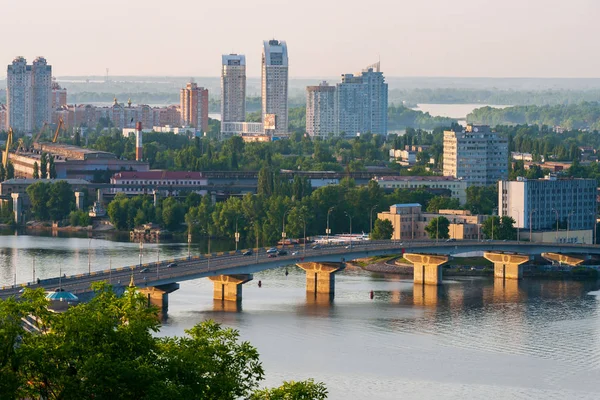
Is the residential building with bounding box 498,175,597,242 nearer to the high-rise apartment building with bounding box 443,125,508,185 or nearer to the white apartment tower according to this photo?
the high-rise apartment building with bounding box 443,125,508,185

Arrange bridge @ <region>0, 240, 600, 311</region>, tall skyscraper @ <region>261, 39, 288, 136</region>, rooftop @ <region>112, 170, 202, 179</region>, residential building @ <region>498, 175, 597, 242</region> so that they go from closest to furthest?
bridge @ <region>0, 240, 600, 311</region> < residential building @ <region>498, 175, 597, 242</region> < rooftop @ <region>112, 170, 202, 179</region> < tall skyscraper @ <region>261, 39, 288, 136</region>

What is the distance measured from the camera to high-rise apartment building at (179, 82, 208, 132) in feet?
374

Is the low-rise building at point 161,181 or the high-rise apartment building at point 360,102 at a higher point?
the high-rise apartment building at point 360,102

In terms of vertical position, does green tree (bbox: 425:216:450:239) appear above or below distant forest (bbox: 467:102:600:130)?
below

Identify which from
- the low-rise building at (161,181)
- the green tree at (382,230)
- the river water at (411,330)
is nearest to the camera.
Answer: the river water at (411,330)

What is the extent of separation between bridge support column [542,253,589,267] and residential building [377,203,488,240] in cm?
354

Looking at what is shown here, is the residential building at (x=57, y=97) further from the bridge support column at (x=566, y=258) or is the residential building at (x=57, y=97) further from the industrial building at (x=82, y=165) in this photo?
the bridge support column at (x=566, y=258)

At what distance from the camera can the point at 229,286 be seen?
33469mm

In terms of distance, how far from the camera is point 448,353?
26891 millimetres

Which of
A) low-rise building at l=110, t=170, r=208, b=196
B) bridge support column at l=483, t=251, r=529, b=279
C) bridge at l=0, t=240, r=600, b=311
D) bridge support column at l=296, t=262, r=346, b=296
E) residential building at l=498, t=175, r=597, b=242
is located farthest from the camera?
low-rise building at l=110, t=170, r=208, b=196

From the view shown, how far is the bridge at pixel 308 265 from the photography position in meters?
31.8

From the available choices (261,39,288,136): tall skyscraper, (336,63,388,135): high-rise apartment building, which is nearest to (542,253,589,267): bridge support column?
(336,63,388,135): high-rise apartment building

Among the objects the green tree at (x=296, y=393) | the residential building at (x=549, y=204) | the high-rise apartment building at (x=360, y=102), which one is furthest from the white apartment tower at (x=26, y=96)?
the green tree at (x=296, y=393)

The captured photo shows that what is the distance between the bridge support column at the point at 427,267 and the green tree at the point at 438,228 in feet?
18.1
